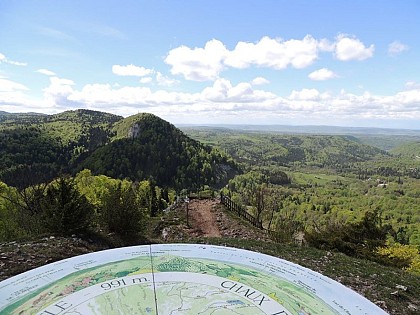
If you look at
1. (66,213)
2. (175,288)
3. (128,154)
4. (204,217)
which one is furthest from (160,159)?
(175,288)

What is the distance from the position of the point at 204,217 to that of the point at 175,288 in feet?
Answer: 62.5

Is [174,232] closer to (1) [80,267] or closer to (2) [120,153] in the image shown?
(1) [80,267]

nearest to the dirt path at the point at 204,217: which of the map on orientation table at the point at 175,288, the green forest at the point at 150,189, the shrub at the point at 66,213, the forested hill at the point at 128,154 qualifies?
the green forest at the point at 150,189

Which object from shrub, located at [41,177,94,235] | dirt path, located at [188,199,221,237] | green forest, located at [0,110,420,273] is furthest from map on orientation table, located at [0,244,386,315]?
dirt path, located at [188,199,221,237]

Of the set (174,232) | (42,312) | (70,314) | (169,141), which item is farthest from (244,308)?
(169,141)

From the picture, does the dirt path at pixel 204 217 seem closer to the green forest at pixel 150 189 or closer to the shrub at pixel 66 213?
the green forest at pixel 150 189

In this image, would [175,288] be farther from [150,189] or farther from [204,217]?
[150,189]

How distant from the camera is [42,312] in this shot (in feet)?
17.5

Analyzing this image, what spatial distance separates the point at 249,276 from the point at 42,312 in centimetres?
402

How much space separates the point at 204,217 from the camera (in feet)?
82.6

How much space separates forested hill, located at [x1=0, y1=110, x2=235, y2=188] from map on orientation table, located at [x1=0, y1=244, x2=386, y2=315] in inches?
3493

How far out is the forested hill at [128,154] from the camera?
97750 mm

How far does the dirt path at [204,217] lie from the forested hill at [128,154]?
68335mm

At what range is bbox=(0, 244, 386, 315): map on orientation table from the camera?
5.51 m
